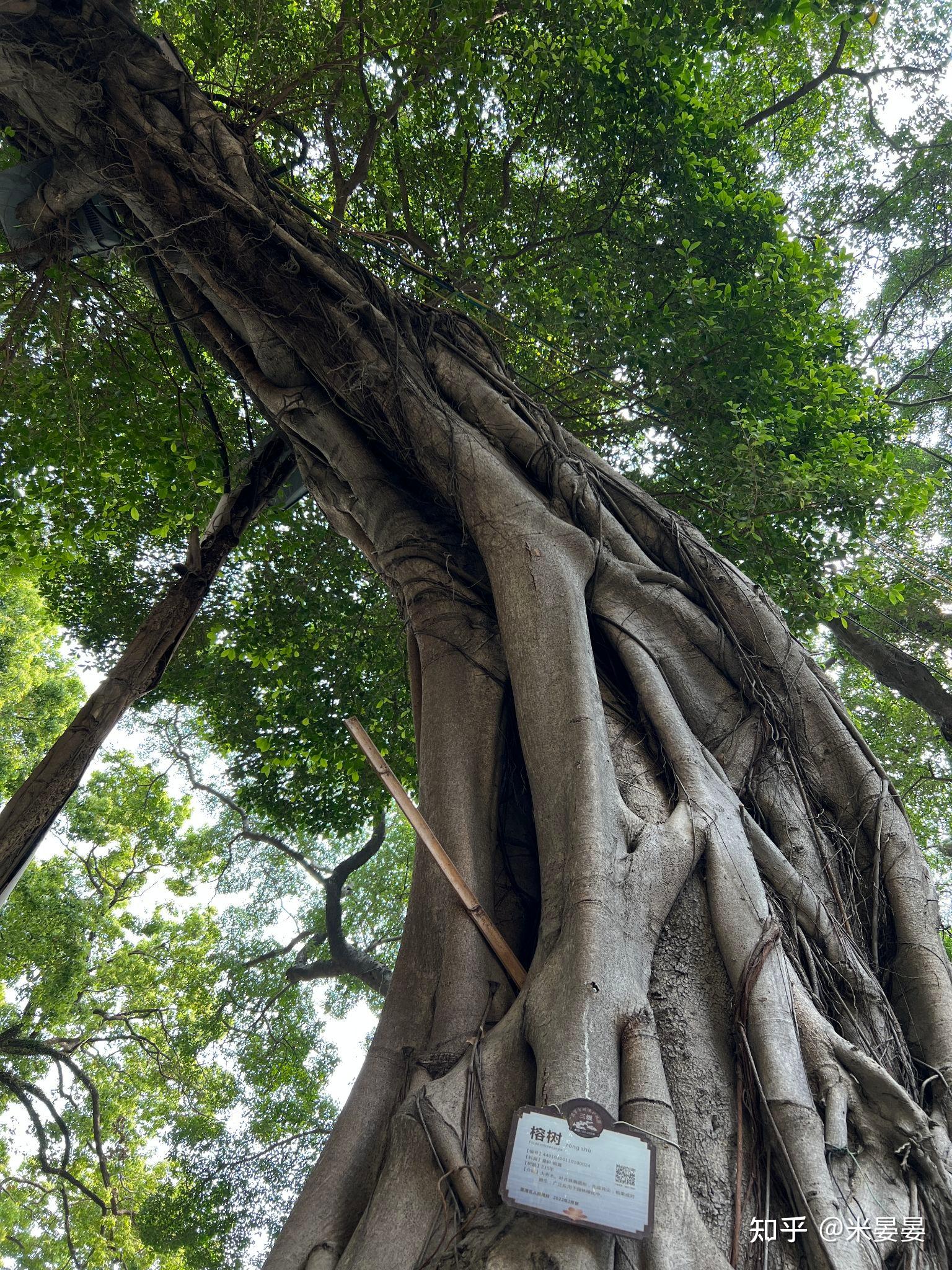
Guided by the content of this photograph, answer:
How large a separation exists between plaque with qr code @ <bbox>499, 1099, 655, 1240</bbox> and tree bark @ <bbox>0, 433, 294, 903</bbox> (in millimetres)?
2522

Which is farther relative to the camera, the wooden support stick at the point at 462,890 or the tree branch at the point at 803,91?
the tree branch at the point at 803,91

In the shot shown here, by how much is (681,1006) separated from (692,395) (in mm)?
3899

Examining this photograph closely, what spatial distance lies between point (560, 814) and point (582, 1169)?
1045mm

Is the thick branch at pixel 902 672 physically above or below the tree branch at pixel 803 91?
below

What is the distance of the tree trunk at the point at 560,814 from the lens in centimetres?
189

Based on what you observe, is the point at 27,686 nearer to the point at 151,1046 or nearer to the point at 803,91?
the point at 151,1046

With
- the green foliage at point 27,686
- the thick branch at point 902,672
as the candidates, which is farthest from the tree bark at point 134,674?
the green foliage at point 27,686

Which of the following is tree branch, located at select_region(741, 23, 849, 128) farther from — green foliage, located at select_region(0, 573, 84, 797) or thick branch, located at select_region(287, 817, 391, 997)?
green foliage, located at select_region(0, 573, 84, 797)

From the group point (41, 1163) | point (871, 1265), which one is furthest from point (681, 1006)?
point (41, 1163)

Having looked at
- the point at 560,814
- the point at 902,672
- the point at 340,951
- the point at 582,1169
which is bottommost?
the point at 582,1169

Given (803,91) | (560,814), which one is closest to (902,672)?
(803,91)

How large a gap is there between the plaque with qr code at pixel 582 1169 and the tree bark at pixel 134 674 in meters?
2.52

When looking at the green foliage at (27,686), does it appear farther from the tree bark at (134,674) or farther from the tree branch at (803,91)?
the tree branch at (803,91)

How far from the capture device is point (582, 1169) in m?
1.69
